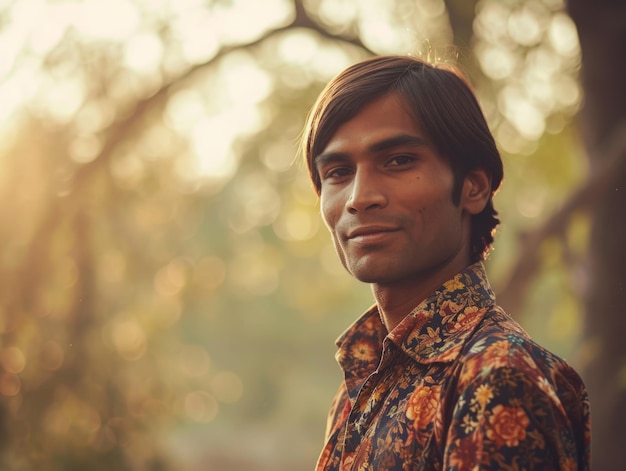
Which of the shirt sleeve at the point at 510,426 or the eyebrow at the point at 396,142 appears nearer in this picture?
the shirt sleeve at the point at 510,426

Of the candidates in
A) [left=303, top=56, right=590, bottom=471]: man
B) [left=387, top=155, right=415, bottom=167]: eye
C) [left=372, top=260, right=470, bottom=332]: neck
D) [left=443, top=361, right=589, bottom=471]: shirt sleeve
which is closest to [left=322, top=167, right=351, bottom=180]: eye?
[left=303, top=56, right=590, bottom=471]: man

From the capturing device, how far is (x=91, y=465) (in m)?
8.78

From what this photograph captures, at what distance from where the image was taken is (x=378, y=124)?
200cm

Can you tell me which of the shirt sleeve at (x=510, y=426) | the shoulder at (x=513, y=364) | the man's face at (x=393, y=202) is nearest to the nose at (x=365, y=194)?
the man's face at (x=393, y=202)

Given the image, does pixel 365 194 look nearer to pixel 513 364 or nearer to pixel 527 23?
pixel 513 364

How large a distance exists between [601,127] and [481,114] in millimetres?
4919

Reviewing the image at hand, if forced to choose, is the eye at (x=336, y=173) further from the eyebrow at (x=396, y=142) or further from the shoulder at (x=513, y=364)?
the shoulder at (x=513, y=364)

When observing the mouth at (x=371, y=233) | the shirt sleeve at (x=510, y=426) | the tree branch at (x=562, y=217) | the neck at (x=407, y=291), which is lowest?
the shirt sleeve at (x=510, y=426)

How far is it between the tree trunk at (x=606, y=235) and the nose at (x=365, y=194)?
4.69 meters

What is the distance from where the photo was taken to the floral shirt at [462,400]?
4.95 ft

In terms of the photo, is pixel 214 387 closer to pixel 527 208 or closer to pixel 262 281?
pixel 262 281

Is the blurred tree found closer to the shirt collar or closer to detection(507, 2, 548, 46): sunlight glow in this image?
detection(507, 2, 548, 46): sunlight glow

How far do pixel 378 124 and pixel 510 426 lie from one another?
778mm

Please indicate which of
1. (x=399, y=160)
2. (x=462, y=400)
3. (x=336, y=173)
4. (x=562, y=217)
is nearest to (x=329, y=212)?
(x=336, y=173)
